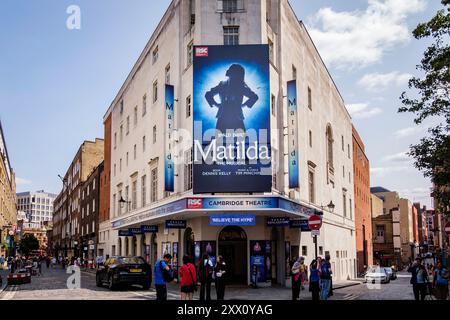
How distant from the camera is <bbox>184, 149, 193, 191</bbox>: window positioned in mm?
26906

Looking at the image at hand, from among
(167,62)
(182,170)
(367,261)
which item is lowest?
(367,261)

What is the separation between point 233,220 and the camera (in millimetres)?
24156

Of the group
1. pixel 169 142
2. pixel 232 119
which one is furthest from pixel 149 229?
pixel 232 119

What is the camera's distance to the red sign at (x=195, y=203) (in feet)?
79.7

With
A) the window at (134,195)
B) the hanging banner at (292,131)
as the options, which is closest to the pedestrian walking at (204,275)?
the hanging banner at (292,131)

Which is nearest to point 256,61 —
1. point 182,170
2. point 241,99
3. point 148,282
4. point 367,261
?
point 241,99

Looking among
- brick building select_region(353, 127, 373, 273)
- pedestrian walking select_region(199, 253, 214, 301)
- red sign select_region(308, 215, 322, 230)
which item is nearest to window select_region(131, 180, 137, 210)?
pedestrian walking select_region(199, 253, 214, 301)

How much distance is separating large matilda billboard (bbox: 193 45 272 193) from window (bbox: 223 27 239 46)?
107 cm

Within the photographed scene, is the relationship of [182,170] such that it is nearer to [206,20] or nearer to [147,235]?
[206,20]

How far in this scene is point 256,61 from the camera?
25797mm

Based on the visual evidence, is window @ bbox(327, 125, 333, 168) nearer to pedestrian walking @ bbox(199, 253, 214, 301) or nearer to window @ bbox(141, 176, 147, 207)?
window @ bbox(141, 176, 147, 207)
